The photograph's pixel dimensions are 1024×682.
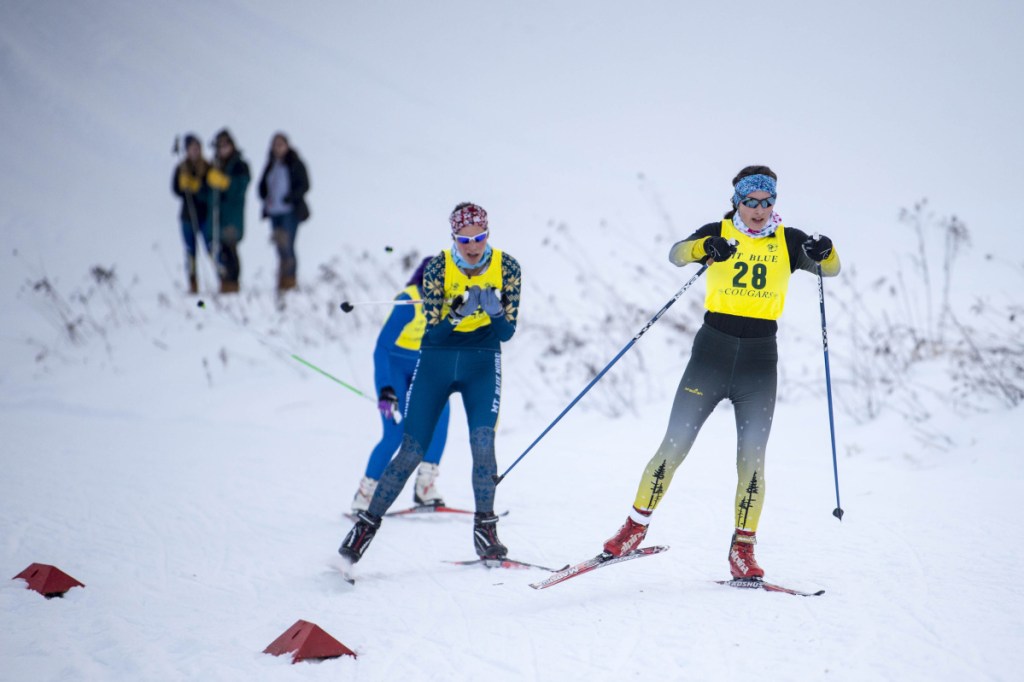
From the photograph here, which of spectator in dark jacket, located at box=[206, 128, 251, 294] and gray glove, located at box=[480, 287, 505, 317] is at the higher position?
spectator in dark jacket, located at box=[206, 128, 251, 294]

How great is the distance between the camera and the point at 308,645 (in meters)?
3.86

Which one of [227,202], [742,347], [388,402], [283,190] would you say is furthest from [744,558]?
[227,202]

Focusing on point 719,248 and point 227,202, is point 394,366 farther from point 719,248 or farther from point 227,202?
point 227,202

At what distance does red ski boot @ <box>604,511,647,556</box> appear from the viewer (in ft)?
15.3

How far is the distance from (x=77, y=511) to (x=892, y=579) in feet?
18.1

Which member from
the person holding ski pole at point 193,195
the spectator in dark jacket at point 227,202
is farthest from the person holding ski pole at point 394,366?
the person holding ski pole at point 193,195

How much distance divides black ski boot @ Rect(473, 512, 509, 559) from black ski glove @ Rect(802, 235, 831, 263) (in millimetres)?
2276

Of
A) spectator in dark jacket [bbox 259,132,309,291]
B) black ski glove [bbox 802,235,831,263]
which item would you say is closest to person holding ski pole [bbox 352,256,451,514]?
black ski glove [bbox 802,235,831,263]

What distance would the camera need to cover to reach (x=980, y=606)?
13.2 feet

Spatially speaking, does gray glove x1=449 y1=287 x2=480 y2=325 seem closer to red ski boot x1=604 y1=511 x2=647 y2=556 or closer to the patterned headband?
the patterned headband

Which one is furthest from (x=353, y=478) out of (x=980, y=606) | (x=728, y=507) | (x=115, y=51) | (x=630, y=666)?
(x=115, y=51)

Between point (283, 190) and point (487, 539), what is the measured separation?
9656 millimetres

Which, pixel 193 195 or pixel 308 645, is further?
pixel 193 195

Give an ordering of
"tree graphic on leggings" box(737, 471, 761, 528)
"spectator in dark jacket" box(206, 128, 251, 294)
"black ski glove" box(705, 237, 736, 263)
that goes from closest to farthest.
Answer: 1. "black ski glove" box(705, 237, 736, 263)
2. "tree graphic on leggings" box(737, 471, 761, 528)
3. "spectator in dark jacket" box(206, 128, 251, 294)
